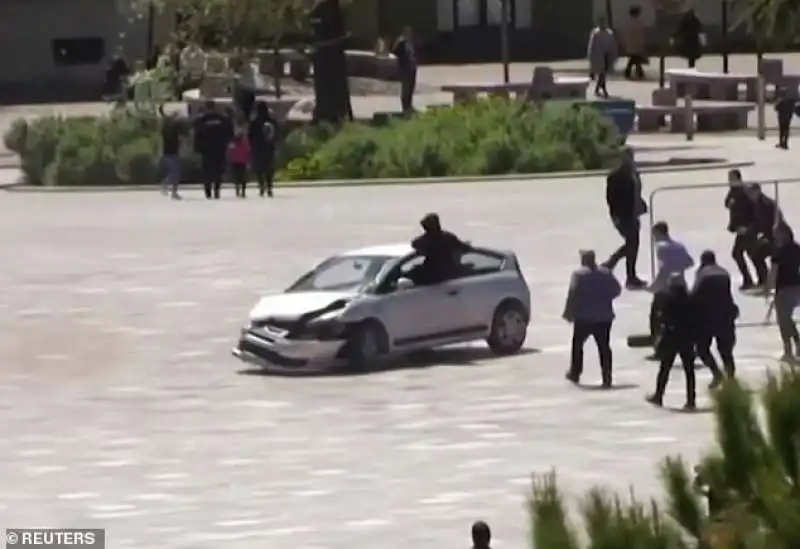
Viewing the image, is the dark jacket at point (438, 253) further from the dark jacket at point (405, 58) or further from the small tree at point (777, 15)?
the dark jacket at point (405, 58)

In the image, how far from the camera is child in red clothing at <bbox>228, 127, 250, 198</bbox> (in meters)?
40.2

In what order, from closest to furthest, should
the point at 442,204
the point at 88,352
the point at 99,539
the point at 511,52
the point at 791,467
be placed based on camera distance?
the point at 791,467 < the point at 99,539 < the point at 88,352 < the point at 442,204 < the point at 511,52

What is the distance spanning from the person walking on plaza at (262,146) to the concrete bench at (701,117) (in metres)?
13.1

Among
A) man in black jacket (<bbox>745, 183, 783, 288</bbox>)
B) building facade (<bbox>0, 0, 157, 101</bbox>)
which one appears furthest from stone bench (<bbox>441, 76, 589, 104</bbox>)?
man in black jacket (<bbox>745, 183, 783, 288</bbox>)

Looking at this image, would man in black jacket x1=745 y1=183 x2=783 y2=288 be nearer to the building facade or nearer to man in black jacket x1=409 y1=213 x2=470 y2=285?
man in black jacket x1=409 y1=213 x2=470 y2=285

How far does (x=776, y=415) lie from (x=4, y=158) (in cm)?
4517

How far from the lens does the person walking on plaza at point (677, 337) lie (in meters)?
21.4

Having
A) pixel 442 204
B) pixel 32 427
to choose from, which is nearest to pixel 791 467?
pixel 32 427

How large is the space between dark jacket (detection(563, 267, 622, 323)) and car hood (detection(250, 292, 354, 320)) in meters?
2.63

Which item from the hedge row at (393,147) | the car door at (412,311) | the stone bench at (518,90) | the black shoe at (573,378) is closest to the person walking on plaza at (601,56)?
the stone bench at (518,90)

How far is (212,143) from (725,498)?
3203 centimetres

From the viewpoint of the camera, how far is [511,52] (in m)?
72.5

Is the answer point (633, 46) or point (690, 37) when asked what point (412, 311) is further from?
point (633, 46)

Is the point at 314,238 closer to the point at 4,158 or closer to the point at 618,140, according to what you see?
the point at 618,140
